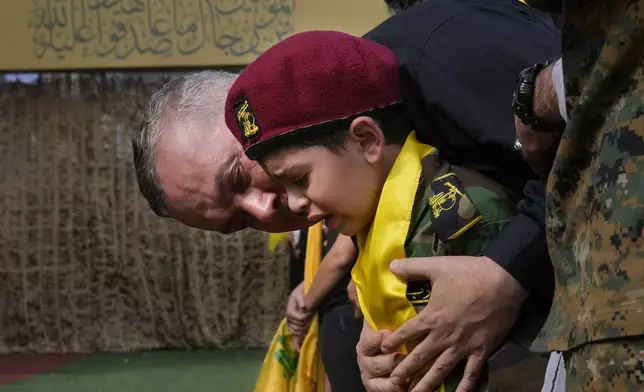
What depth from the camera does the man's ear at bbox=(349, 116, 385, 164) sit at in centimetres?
104

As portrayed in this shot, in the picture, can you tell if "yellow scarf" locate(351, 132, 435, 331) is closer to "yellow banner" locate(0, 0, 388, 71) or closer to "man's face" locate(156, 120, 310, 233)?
"man's face" locate(156, 120, 310, 233)

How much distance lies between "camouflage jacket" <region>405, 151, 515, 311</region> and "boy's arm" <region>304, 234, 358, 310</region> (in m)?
0.74

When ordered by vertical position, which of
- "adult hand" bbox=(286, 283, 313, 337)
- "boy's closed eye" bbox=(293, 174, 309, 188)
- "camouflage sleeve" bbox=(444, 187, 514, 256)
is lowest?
"adult hand" bbox=(286, 283, 313, 337)

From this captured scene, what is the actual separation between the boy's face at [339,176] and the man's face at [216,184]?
23 cm

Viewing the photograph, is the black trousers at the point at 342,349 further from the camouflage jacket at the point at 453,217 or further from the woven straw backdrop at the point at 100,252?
the woven straw backdrop at the point at 100,252

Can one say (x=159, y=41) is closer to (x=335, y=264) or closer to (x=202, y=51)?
(x=202, y=51)

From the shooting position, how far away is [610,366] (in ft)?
1.90

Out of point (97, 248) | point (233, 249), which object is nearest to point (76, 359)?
point (97, 248)

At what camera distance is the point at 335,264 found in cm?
190

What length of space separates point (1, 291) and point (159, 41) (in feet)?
6.24

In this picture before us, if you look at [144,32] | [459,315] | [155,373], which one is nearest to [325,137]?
[459,315]

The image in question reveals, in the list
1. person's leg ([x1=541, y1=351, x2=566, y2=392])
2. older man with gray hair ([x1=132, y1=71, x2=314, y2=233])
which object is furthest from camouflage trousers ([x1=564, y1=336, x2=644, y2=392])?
older man with gray hair ([x1=132, y1=71, x2=314, y2=233])

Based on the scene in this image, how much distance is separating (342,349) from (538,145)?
114cm

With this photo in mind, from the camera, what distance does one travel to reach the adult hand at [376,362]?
105 cm
